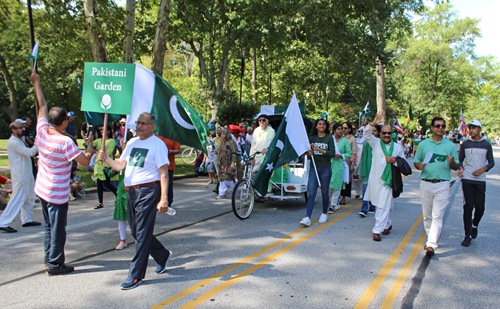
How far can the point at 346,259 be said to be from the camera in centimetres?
526

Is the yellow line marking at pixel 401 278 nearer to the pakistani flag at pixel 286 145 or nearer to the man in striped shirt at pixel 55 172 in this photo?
the pakistani flag at pixel 286 145

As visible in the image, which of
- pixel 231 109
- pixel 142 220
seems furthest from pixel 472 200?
pixel 231 109

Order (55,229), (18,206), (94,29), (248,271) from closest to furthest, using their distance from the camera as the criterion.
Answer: (55,229) → (248,271) → (18,206) → (94,29)

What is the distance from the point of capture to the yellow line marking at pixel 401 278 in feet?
13.2

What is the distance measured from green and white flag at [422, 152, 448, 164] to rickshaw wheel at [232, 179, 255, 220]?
333 cm

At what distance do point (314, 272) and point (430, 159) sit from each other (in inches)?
98.5

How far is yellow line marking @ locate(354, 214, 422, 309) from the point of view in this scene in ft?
13.1

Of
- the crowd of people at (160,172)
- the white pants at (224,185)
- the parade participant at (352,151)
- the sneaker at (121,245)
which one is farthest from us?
the white pants at (224,185)

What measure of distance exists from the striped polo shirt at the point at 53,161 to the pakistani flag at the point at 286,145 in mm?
3597

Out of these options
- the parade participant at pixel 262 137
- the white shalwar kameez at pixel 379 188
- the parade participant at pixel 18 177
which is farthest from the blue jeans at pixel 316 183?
the parade participant at pixel 18 177

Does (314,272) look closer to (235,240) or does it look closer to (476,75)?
(235,240)

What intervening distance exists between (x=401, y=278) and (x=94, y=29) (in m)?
11.8

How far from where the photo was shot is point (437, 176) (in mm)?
5609

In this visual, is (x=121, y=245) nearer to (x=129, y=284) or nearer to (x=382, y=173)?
(x=129, y=284)
